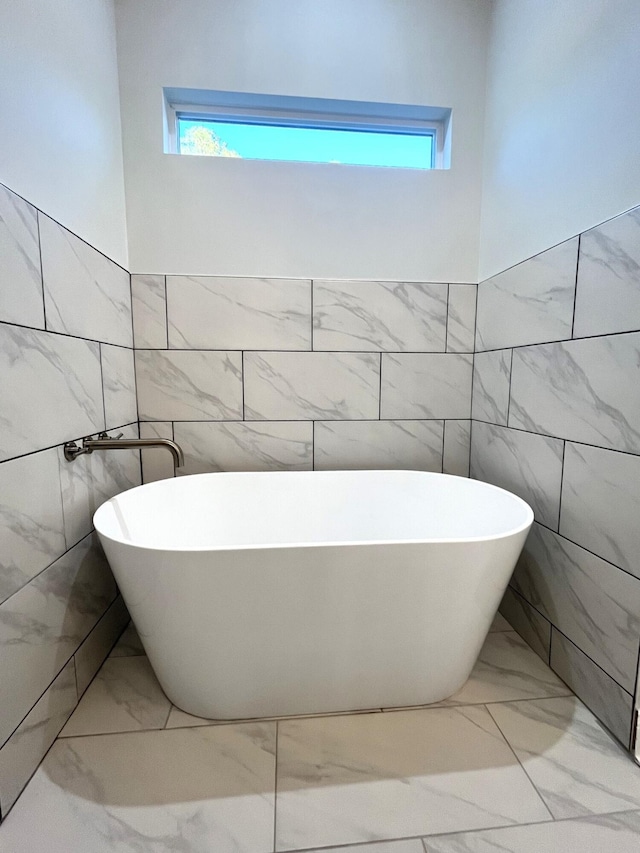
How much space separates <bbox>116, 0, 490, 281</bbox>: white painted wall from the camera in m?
1.55

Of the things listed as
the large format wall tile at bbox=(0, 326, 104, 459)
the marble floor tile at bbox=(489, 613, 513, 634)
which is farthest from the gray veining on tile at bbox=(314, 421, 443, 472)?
the large format wall tile at bbox=(0, 326, 104, 459)

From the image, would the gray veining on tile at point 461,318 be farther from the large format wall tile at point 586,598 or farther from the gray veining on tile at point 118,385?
the gray veining on tile at point 118,385

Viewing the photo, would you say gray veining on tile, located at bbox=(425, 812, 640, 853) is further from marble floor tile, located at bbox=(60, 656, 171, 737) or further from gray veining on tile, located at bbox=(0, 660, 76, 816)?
gray veining on tile, located at bbox=(0, 660, 76, 816)

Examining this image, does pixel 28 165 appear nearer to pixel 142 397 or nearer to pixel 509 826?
pixel 142 397

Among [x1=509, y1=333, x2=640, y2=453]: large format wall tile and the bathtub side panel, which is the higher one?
[x1=509, y1=333, x2=640, y2=453]: large format wall tile

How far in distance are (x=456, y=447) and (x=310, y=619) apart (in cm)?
119

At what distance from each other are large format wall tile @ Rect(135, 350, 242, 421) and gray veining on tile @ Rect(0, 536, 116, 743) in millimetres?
645

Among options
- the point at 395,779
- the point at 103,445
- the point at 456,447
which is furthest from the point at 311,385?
the point at 395,779

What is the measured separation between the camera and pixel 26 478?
3.16 ft

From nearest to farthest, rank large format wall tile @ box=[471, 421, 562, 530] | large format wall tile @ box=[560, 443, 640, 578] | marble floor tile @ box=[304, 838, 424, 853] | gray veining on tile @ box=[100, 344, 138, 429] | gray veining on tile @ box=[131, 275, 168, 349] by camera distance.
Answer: marble floor tile @ box=[304, 838, 424, 853] → large format wall tile @ box=[560, 443, 640, 578] → large format wall tile @ box=[471, 421, 562, 530] → gray veining on tile @ box=[100, 344, 138, 429] → gray veining on tile @ box=[131, 275, 168, 349]

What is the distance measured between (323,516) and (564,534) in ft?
2.98

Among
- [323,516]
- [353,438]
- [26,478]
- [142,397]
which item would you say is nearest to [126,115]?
[142,397]

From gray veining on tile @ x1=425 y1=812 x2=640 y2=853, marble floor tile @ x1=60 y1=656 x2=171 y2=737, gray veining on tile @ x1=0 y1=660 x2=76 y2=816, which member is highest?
gray veining on tile @ x1=0 y1=660 x2=76 y2=816

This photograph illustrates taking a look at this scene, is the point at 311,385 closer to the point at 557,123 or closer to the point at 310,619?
the point at 310,619
